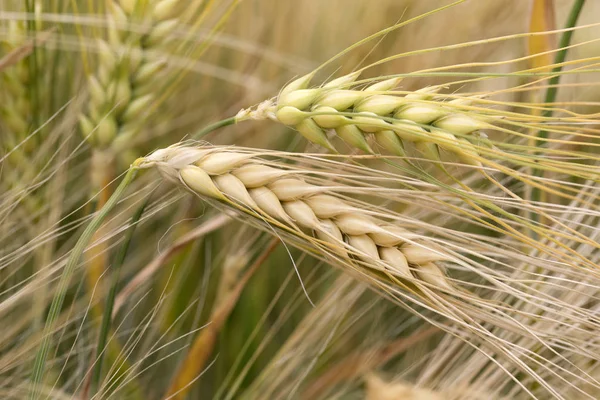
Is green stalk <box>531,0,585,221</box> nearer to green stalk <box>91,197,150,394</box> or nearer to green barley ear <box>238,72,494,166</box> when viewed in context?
green barley ear <box>238,72,494,166</box>

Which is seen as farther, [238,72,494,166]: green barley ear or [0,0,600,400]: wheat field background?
[0,0,600,400]: wheat field background

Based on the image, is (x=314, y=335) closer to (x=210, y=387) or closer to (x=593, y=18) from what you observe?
(x=210, y=387)

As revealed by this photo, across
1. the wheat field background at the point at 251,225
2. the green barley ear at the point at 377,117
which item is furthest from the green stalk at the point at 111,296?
the green barley ear at the point at 377,117

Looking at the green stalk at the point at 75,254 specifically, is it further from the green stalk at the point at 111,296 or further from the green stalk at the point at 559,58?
the green stalk at the point at 559,58

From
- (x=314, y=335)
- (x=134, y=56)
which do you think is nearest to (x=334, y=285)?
(x=314, y=335)

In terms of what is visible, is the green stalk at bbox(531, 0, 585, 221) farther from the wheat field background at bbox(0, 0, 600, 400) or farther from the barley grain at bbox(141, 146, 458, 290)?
the barley grain at bbox(141, 146, 458, 290)

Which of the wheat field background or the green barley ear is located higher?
the green barley ear

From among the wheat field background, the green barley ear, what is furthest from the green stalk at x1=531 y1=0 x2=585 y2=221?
the green barley ear

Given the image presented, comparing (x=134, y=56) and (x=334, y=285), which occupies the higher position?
(x=134, y=56)

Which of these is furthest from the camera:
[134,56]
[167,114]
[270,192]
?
[167,114]
